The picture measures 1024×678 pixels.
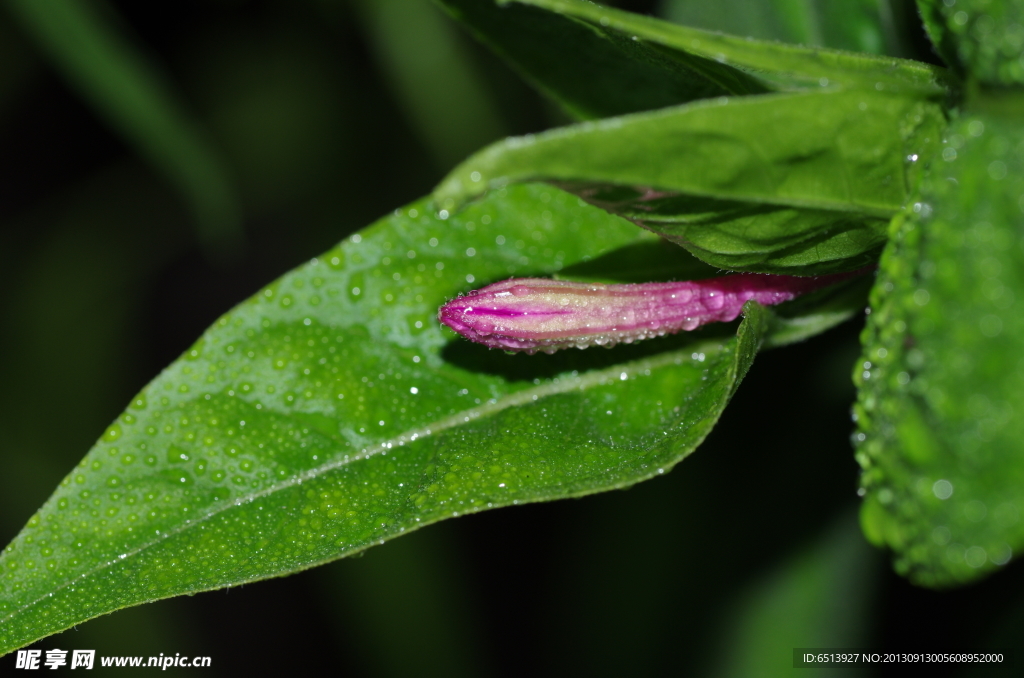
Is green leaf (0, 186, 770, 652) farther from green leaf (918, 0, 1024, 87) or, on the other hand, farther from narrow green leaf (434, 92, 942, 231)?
green leaf (918, 0, 1024, 87)

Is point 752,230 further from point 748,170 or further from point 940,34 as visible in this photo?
point 940,34

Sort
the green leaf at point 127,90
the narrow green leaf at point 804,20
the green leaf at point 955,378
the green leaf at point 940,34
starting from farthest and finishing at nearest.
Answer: the green leaf at point 127,90 < the narrow green leaf at point 804,20 < the green leaf at point 940,34 < the green leaf at point 955,378

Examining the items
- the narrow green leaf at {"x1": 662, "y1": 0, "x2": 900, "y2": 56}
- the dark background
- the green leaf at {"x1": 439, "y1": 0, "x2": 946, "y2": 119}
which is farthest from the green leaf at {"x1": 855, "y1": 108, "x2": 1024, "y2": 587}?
the dark background

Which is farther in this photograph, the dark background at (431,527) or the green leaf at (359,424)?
the dark background at (431,527)

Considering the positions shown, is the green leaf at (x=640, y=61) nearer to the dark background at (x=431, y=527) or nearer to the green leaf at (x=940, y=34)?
the green leaf at (x=940, y=34)

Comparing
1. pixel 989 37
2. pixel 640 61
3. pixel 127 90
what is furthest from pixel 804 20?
pixel 127 90

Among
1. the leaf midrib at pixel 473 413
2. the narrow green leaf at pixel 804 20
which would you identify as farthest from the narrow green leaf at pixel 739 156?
the narrow green leaf at pixel 804 20
